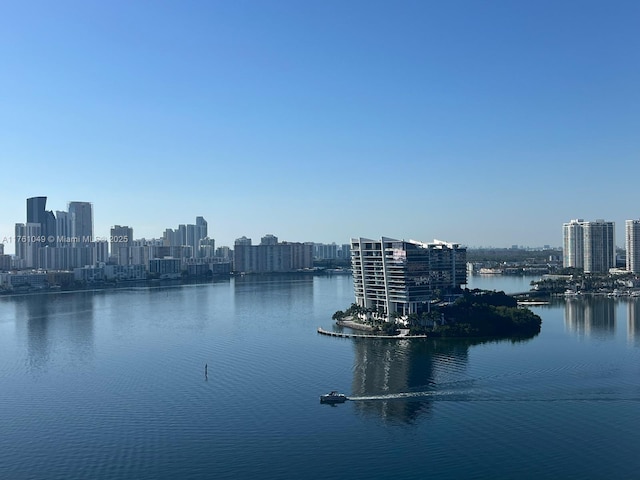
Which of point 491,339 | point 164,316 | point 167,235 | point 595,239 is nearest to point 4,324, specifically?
point 164,316

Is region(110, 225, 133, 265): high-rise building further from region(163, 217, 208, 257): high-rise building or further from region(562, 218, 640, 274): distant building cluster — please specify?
region(562, 218, 640, 274): distant building cluster

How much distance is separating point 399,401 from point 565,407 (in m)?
1.96

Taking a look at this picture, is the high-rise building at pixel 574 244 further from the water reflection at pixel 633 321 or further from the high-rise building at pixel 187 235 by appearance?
the high-rise building at pixel 187 235

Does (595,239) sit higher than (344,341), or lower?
higher

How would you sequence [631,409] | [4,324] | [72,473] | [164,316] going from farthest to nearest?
[164,316]
[4,324]
[631,409]
[72,473]

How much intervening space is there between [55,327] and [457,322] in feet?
30.7

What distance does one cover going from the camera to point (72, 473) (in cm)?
612

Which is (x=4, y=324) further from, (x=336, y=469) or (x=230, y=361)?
(x=336, y=469)

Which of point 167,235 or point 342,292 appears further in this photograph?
point 167,235

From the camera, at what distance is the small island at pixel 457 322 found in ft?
44.9

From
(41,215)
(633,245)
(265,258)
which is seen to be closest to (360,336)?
(633,245)

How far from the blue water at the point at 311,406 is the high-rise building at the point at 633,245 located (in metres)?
18.2

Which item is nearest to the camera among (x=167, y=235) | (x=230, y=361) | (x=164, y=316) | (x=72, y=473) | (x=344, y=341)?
(x=72, y=473)

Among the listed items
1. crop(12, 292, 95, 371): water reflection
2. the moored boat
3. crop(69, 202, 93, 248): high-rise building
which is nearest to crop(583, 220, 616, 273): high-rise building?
crop(12, 292, 95, 371): water reflection
